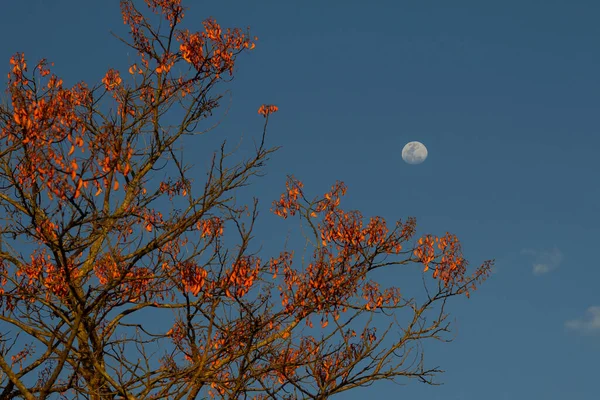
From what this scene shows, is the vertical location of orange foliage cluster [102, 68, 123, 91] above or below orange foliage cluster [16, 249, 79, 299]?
above

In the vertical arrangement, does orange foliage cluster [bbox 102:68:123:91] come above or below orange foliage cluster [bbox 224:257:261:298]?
above

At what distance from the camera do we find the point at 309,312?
12.4 meters

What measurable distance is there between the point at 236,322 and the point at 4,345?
12.1 feet

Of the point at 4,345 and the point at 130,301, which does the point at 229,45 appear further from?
the point at 4,345

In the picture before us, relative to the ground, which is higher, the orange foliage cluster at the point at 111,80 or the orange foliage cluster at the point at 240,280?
the orange foliage cluster at the point at 111,80

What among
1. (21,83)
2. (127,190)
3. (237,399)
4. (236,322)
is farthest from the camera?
(127,190)

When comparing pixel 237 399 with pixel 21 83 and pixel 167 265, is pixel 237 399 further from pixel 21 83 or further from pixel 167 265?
pixel 21 83

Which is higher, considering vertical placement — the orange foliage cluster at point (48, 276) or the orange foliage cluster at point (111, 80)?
the orange foliage cluster at point (111, 80)

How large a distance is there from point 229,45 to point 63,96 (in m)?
4.37

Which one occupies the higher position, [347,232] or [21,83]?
[21,83]

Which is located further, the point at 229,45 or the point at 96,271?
the point at 229,45

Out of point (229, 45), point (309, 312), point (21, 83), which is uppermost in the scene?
point (229, 45)

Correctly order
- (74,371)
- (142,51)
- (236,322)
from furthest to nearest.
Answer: (142,51)
(74,371)
(236,322)

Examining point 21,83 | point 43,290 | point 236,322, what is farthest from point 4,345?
point 21,83
